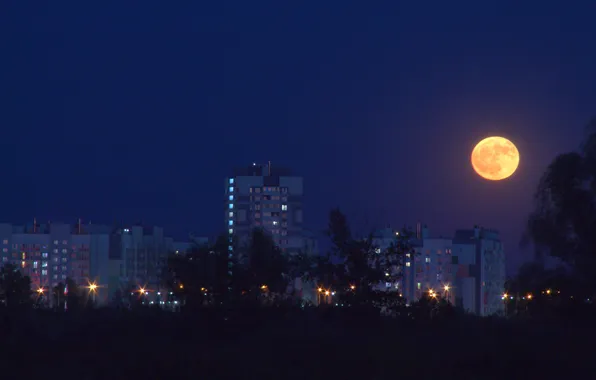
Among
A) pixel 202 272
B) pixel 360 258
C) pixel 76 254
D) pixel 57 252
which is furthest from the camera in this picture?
pixel 57 252

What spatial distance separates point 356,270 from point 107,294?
372ft

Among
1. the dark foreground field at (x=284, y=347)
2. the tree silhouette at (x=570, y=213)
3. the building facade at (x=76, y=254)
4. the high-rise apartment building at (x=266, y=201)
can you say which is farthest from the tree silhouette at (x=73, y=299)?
the high-rise apartment building at (x=266, y=201)

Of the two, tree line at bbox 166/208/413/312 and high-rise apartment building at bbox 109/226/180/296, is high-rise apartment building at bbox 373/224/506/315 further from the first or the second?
tree line at bbox 166/208/413/312

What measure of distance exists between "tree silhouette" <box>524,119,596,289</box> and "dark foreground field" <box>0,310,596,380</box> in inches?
120

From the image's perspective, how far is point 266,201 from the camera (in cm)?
16225

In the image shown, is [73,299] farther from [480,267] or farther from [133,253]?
[480,267]

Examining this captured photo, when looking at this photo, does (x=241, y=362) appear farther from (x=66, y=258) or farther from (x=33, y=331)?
(x=66, y=258)

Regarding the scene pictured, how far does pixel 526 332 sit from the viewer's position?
75.8ft

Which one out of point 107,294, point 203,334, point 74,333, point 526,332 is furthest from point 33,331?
point 107,294

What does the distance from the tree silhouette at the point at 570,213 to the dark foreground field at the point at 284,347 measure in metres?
3.04

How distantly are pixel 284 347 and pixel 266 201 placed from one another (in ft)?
462

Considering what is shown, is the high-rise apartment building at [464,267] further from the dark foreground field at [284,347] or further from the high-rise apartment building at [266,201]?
the dark foreground field at [284,347]

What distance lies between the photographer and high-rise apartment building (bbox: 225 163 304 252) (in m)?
160

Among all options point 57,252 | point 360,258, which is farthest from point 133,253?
point 360,258
